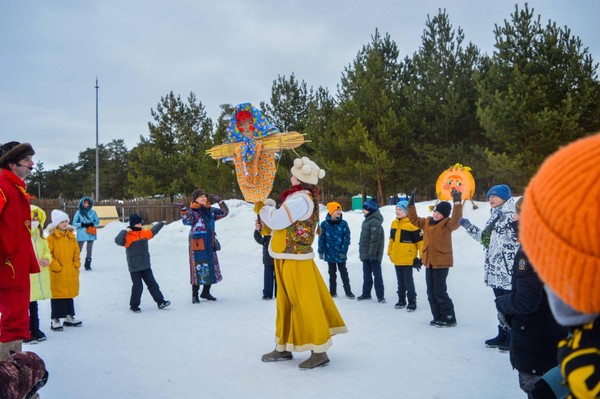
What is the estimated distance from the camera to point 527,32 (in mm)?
20766

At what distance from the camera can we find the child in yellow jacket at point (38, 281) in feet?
19.4

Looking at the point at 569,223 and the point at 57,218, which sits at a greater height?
the point at 569,223

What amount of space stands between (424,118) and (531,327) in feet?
74.6

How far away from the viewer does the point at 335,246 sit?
341 inches

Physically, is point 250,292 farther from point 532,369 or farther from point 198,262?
point 532,369

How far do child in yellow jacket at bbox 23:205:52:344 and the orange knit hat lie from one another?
611cm

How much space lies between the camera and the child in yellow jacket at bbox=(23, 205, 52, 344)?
19.4ft

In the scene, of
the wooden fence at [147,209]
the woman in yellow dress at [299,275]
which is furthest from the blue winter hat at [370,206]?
the wooden fence at [147,209]

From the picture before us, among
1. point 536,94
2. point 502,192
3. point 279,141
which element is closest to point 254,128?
point 279,141

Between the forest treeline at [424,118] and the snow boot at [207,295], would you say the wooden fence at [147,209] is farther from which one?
the snow boot at [207,295]

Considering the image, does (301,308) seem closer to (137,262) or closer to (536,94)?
(137,262)

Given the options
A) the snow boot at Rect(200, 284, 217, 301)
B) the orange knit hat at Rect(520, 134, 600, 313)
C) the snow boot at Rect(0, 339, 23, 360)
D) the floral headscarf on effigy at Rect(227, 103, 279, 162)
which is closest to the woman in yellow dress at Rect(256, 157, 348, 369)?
the floral headscarf on effigy at Rect(227, 103, 279, 162)

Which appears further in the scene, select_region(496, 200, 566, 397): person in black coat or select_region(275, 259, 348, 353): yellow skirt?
select_region(275, 259, 348, 353): yellow skirt

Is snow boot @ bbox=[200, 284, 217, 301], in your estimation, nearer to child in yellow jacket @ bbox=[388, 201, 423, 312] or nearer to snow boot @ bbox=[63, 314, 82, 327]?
snow boot @ bbox=[63, 314, 82, 327]
